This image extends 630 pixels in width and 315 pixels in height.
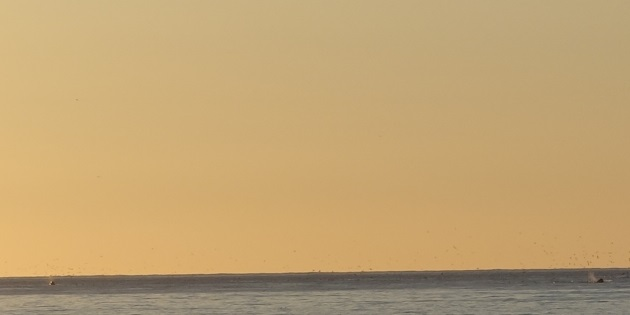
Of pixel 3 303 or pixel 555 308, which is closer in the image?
pixel 555 308

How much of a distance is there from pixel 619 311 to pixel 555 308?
6440 mm

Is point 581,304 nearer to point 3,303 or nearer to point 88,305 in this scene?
point 88,305

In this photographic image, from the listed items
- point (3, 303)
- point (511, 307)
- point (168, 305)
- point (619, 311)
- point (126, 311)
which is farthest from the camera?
point (3, 303)

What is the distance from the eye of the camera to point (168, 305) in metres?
123

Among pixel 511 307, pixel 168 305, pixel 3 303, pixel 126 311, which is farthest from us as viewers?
pixel 3 303

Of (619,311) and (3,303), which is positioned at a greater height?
(3,303)

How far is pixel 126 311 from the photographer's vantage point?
111250 mm

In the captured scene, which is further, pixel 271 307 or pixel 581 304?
pixel 271 307

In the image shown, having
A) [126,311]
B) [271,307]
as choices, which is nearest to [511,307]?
[271,307]

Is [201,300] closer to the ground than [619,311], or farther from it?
farther from it

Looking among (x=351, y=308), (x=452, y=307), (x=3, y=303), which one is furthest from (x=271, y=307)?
(x=3, y=303)

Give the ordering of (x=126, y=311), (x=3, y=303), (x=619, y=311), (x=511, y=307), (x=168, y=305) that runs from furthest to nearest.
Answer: (x=3, y=303), (x=168, y=305), (x=126, y=311), (x=511, y=307), (x=619, y=311)

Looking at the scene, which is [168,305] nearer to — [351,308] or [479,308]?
[351,308]

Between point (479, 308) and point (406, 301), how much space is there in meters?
18.7
